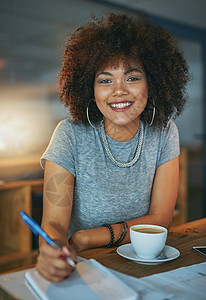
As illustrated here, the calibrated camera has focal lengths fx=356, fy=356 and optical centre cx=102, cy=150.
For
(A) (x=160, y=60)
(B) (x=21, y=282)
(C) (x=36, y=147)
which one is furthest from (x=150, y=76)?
(C) (x=36, y=147)

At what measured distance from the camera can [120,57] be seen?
1.15m

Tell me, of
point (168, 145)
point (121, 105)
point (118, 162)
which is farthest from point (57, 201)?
point (168, 145)

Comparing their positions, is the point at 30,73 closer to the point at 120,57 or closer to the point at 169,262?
the point at 120,57

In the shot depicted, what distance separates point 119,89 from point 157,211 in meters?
0.41

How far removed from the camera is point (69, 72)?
4.14ft

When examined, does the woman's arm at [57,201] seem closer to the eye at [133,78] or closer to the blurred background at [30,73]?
the eye at [133,78]

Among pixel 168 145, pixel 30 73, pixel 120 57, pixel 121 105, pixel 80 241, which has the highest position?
pixel 30 73

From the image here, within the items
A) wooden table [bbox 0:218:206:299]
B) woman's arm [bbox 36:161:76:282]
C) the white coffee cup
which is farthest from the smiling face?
the white coffee cup

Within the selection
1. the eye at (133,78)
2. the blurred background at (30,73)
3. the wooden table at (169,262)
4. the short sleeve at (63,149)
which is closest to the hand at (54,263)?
the wooden table at (169,262)

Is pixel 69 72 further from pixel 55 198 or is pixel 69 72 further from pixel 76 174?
pixel 55 198

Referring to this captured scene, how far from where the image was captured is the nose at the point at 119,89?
44.7 inches

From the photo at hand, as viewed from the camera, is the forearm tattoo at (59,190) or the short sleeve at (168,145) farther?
Answer: the short sleeve at (168,145)

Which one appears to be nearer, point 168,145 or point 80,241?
point 80,241

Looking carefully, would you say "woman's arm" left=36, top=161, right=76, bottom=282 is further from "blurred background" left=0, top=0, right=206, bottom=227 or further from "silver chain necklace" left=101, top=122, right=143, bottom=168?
"blurred background" left=0, top=0, right=206, bottom=227
